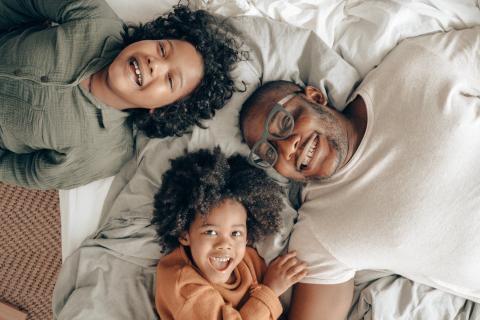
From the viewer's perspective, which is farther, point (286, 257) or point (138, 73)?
point (286, 257)

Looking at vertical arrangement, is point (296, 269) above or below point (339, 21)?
below

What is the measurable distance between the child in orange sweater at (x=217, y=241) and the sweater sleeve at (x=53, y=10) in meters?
0.56

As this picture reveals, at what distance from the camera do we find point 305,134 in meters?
1.25

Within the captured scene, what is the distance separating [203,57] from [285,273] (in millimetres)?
738

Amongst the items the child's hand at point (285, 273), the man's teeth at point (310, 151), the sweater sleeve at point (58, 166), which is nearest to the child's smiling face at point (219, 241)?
the child's hand at point (285, 273)

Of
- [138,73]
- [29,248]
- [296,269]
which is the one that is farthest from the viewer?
[29,248]

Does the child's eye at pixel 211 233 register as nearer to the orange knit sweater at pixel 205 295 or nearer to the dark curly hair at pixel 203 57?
the orange knit sweater at pixel 205 295

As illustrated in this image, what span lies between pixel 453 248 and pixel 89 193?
1.20m

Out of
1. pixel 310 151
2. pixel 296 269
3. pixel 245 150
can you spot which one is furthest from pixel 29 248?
pixel 310 151

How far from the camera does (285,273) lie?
1.35 meters

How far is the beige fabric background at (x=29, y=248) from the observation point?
5.73ft

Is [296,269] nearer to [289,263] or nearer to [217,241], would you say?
[289,263]

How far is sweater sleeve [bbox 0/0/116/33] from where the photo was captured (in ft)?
4.50

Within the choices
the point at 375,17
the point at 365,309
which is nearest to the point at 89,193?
the point at 365,309
